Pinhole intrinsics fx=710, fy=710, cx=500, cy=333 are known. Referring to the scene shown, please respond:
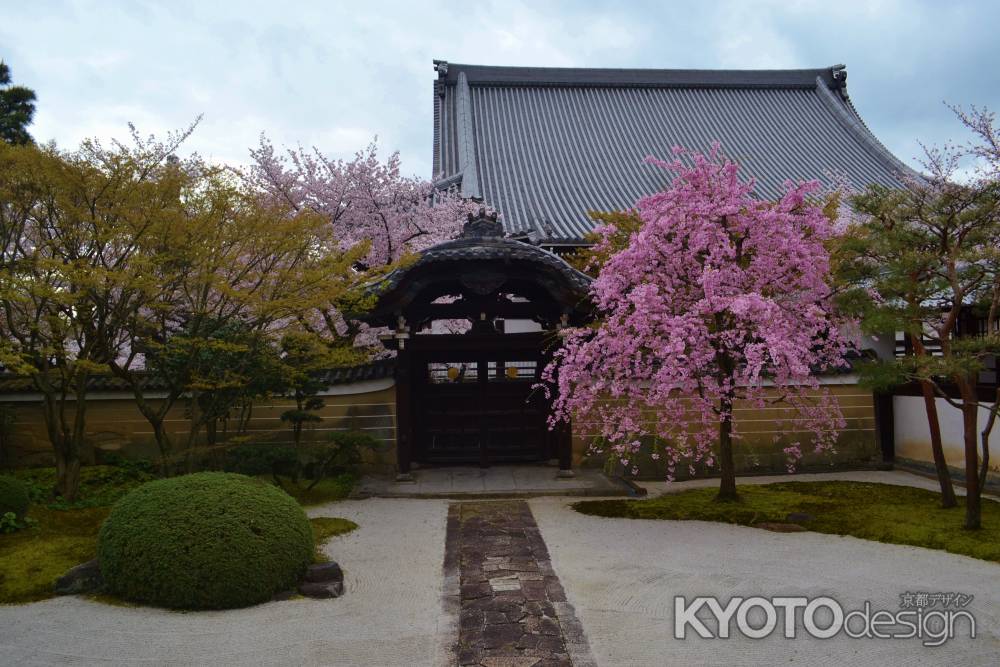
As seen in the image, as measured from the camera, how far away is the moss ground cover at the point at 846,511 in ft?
24.5

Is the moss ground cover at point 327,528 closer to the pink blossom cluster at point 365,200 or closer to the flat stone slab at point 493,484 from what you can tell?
the flat stone slab at point 493,484

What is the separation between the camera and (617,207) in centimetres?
1839

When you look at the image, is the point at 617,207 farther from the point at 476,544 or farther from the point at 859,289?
the point at 476,544

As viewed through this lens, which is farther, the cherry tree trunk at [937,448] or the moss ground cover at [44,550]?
the cherry tree trunk at [937,448]

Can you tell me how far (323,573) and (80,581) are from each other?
2.09m

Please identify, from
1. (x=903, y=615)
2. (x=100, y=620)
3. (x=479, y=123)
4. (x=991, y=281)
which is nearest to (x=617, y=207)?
(x=479, y=123)

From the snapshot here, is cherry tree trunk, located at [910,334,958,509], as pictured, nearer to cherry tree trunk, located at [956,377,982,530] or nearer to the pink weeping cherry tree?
cherry tree trunk, located at [956,377,982,530]

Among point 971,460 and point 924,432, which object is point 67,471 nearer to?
point 971,460

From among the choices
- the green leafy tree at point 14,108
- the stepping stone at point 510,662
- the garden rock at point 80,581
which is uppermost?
the green leafy tree at point 14,108

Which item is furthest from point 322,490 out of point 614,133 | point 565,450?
point 614,133

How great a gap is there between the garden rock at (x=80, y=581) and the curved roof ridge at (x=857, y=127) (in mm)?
21022

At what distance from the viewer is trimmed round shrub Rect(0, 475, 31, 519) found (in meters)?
7.92

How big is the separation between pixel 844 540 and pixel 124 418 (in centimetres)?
1107

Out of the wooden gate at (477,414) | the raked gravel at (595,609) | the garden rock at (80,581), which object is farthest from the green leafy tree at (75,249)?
the wooden gate at (477,414)
